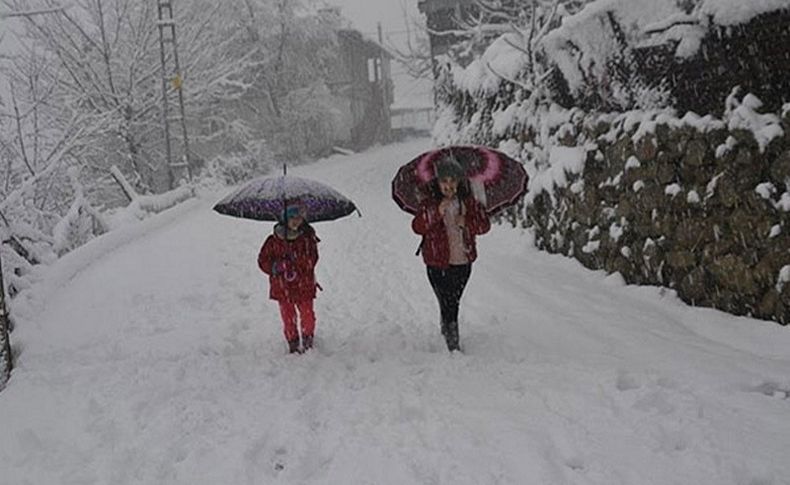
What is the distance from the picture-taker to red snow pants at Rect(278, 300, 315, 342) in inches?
212

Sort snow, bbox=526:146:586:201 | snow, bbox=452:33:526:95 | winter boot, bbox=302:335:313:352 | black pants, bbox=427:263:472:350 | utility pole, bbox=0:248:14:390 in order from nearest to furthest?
utility pole, bbox=0:248:14:390, black pants, bbox=427:263:472:350, winter boot, bbox=302:335:313:352, snow, bbox=526:146:586:201, snow, bbox=452:33:526:95

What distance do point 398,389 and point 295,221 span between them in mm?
1642

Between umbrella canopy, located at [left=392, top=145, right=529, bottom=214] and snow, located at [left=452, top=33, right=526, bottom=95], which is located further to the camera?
snow, located at [left=452, top=33, right=526, bottom=95]

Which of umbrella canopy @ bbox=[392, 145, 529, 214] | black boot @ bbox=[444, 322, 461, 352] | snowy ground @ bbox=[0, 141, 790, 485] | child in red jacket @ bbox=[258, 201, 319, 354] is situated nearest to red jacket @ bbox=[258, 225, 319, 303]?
child in red jacket @ bbox=[258, 201, 319, 354]

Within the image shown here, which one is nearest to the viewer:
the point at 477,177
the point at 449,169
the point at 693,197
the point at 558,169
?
the point at 449,169

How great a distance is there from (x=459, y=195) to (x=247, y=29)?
27811mm

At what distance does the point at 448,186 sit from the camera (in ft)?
16.4

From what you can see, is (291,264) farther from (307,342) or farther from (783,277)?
(783,277)

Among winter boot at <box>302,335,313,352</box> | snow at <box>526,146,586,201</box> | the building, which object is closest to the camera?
winter boot at <box>302,335,313,352</box>

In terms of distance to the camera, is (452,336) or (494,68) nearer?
(452,336)

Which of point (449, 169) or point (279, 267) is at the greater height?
point (449, 169)

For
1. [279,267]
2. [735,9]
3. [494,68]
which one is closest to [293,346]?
[279,267]

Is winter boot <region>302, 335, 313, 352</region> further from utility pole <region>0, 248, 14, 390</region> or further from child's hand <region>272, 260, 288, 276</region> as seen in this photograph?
utility pole <region>0, 248, 14, 390</region>

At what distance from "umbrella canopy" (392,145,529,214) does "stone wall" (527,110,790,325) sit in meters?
1.92
